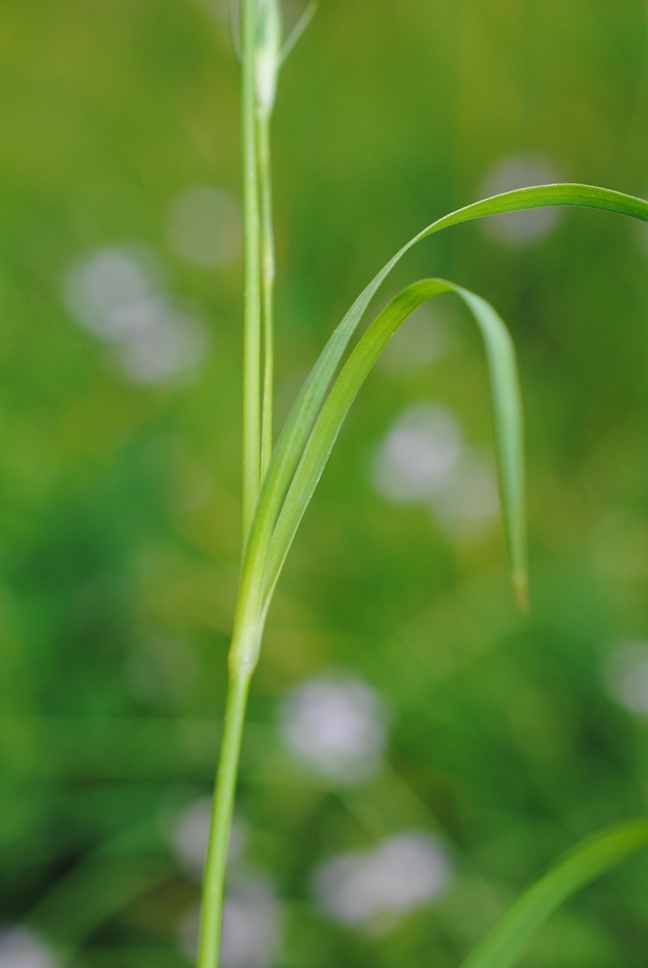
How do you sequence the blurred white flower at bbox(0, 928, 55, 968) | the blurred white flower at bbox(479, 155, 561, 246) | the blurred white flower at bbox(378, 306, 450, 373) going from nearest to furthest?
the blurred white flower at bbox(0, 928, 55, 968)
the blurred white flower at bbox(378, 306, 450, 373)
the blurred white flower at bbox(479, 155, 561, 246)

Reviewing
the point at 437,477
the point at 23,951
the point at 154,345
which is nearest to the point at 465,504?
the point at 437,477

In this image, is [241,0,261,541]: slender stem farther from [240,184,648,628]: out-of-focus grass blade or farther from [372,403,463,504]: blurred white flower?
[372,403,463,504]: blurred white flower

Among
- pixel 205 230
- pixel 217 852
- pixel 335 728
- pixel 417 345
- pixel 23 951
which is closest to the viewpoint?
pixel 217 852

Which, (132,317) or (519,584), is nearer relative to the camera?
(519,584)

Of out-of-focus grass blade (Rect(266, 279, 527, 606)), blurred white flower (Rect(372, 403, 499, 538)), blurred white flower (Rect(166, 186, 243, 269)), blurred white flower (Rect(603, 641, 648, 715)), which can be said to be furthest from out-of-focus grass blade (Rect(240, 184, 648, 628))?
blurred white flower (Rect(166, 186, 243, 269))

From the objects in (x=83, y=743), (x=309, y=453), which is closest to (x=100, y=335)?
(x=83, y=743)

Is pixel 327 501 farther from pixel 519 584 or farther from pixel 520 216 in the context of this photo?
pixel 519 584
